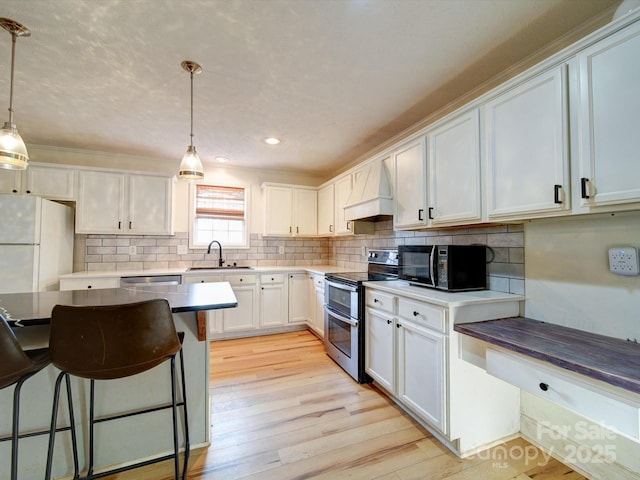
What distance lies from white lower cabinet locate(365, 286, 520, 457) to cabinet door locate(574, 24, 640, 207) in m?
0.84

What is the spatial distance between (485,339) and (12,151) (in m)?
2.70

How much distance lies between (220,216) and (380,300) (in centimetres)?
285

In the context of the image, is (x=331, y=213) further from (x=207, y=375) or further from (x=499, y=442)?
(x=499, y=442)

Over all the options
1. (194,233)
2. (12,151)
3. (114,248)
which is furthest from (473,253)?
(114,248)

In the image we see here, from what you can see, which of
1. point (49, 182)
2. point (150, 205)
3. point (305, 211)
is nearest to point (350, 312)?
point (305, 211)

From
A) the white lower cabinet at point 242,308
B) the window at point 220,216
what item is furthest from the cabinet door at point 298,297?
the window at point 220,216

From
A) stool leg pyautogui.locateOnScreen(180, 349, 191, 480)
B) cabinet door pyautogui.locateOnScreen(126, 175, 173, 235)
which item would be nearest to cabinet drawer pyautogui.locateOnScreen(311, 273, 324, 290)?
cabinet door pyautogui.locateOnScreen(126, 175, 173, 235)

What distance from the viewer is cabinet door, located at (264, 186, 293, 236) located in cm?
418

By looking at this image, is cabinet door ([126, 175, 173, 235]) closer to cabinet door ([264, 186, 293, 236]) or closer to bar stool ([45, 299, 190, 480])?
cabinet door ([264, 186, 293, 236])

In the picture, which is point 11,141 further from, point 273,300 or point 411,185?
point 273,300

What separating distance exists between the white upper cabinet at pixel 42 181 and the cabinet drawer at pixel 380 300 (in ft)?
11.7

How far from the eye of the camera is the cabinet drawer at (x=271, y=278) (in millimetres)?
3846

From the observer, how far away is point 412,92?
2236mm

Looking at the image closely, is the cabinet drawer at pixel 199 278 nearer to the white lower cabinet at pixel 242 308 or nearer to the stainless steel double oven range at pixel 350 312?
the white lower cabinet at pixel 242 308
